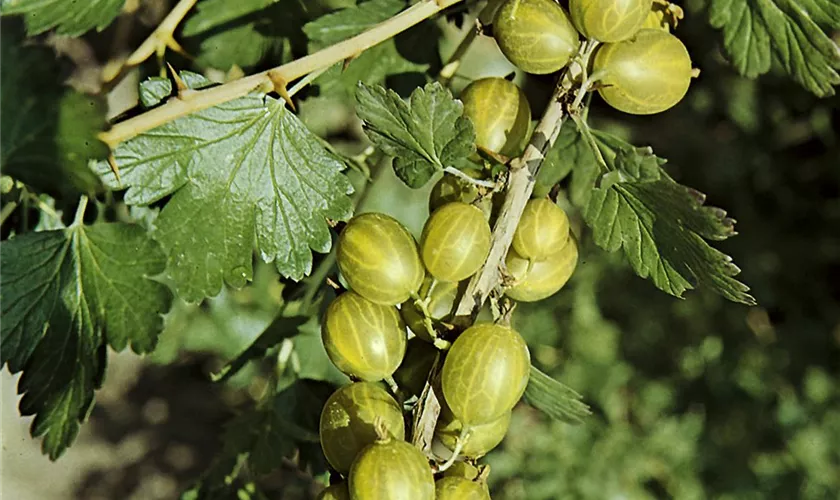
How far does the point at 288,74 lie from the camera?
58cm

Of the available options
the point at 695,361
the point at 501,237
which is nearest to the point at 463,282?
the point at 501,237

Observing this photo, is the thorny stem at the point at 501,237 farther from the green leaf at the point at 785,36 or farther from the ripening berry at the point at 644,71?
the green leaf at the point at 785,36

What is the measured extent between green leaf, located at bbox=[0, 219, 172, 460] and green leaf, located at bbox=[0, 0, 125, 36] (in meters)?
0.16

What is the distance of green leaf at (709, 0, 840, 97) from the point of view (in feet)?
2.21

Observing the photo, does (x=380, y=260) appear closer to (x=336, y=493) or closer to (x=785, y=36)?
(x=336, y=493)

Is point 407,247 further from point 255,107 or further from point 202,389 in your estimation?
point 202,389

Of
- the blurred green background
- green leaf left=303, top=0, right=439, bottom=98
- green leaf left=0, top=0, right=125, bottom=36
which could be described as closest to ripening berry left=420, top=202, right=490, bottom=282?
green leaf left=303, top=0, right=439, bottom=98

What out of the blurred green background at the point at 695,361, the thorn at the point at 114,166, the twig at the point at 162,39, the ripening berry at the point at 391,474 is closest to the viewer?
the ripening berry at the point at 391,474

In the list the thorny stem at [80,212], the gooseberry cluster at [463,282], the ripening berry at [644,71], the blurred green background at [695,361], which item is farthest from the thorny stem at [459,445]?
the blurred green background at [695,361]

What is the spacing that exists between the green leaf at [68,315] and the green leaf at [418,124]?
198mm

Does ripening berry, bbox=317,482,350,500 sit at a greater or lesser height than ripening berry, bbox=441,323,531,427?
lesser

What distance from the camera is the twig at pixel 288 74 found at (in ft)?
1.85

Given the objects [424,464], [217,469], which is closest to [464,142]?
[424,464]

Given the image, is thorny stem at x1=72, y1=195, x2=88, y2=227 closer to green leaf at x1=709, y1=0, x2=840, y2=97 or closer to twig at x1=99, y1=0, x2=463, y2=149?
twig at x1=99, y1=0, x2=463, y2=149
